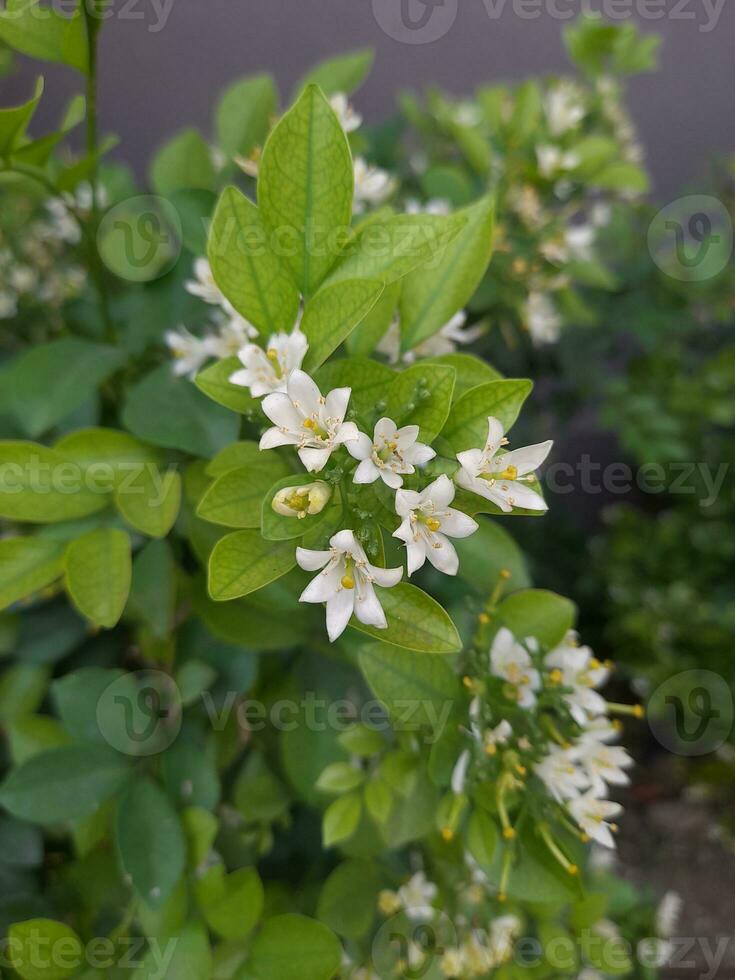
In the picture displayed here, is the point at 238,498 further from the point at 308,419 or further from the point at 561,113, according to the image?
the point at 561,113

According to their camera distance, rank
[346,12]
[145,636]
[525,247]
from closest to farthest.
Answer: [145,636] → [525,247] → [346,12]

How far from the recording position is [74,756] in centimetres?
66

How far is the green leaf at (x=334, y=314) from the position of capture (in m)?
0.42

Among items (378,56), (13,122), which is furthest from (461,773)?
(378,56)

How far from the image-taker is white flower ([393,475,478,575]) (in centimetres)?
40

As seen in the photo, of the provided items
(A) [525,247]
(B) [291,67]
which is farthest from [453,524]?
(B) [291,67]

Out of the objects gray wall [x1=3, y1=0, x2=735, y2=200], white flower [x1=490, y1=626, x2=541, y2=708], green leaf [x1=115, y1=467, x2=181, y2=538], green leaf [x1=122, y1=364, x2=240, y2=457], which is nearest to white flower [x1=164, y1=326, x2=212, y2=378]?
green leaf [x1=122, y1=364, x2=240, y2=457]

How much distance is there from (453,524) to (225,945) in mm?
432

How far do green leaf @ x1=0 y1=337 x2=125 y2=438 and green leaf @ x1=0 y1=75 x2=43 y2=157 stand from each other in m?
0.18

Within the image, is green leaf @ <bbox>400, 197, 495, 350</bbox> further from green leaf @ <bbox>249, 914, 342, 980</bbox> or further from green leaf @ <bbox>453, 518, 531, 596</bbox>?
green leaf @ <bbox>249, 914, 342, 980</bbox>

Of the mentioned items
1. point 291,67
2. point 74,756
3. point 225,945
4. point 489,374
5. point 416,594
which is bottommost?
point 225,945

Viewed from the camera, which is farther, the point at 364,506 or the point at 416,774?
the point at 416,774

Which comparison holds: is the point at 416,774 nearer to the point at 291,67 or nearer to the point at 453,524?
the point at 453,524

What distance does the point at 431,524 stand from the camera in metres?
0.42
